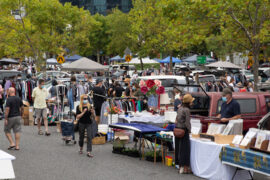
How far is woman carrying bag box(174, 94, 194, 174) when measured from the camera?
1091 centimetres

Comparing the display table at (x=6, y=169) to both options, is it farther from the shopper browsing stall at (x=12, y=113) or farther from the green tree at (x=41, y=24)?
the green tree at (x=41, y=24)

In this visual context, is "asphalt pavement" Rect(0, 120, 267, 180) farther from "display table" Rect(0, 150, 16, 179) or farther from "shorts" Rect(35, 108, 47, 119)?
"display table" Rect(0, 150, 16, 179)

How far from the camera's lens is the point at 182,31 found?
20703mm

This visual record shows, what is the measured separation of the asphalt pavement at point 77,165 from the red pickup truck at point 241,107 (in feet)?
6.07

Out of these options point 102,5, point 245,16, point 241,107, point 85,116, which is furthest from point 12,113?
point 102,5

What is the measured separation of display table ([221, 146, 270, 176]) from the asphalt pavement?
1085 mm

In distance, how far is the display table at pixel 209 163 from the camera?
10102 millimetres

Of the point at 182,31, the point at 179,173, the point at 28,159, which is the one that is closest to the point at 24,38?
the point at 182,31

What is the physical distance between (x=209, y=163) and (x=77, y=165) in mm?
3373

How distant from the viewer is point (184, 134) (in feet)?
35.9

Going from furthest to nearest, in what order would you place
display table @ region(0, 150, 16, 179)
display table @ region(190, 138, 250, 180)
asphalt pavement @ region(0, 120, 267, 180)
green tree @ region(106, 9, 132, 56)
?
1. green tree @ region(106, 9, 132, 56)
2. asphalt pavement @ region(0, 120, 267, 180)
3. display table @ region(190, 138, 250, 180)
4. display table @ region(0, 150, 16, 179)

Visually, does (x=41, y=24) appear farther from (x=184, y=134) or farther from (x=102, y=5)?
(x=102, y=5)

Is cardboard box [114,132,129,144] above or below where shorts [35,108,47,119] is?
below

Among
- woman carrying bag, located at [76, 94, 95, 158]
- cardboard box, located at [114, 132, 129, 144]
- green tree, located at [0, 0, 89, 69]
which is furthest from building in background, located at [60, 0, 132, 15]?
woman carrying bag, located at [76, 94, 95, 158]
